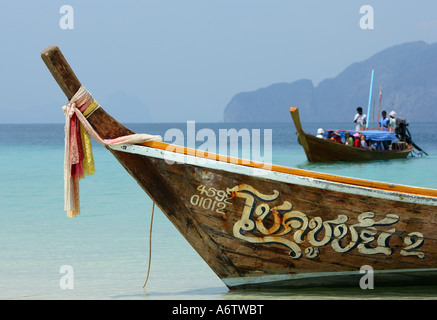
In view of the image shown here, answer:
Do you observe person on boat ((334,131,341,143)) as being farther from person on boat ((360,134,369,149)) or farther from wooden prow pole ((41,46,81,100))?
wooden prow pole ((41,46,81,100))

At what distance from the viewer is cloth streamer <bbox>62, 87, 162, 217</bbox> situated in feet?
13.8

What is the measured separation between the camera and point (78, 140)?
4297 millimetres

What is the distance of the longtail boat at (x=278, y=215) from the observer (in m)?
4.26

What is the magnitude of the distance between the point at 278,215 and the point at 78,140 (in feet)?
5.07

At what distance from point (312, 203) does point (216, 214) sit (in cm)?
70

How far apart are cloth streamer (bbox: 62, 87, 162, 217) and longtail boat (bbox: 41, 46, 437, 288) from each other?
5 cm

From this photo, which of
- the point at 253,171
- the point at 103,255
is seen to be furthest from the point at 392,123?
the point at 253,171

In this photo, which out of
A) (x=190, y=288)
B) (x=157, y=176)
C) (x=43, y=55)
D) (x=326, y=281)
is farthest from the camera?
(x=190, y=288)

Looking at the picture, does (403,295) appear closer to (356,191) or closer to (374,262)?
(374,262)

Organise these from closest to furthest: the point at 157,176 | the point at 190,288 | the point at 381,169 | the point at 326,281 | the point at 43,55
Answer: the point at 43,55 < the point at 157,176 < the point at 326,281 < the point at 190,288 < the point at 381,169

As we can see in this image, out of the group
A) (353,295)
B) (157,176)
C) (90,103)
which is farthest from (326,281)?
(90,103)

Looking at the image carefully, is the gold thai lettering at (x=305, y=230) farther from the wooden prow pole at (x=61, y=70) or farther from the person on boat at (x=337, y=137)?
the person on boat at (x=337, y=137)

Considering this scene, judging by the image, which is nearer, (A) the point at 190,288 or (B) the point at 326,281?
(B) the point at 326,281

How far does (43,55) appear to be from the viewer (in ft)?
13.4
